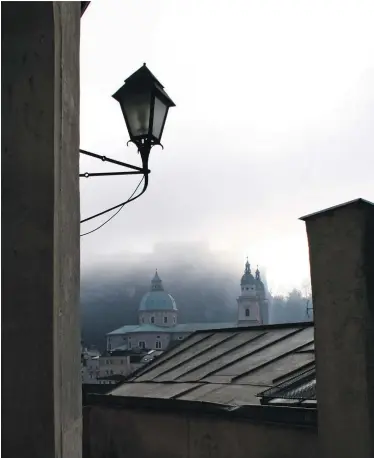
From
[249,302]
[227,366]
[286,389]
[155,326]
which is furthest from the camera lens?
[249,302]

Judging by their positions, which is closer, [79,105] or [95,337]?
[79,105]

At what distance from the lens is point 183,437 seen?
19.4 ft

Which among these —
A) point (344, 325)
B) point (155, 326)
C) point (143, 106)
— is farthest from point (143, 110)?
point (155, 326)

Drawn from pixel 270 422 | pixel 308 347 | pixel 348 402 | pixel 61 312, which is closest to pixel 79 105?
pixel 61 312

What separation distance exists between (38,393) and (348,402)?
7.11 feet

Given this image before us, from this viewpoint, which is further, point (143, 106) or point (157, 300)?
point (157, 300)

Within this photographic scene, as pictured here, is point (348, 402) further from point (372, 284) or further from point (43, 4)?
point (43, 4)

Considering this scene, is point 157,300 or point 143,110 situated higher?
point 157,300

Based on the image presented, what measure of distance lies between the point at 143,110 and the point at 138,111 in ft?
0.16

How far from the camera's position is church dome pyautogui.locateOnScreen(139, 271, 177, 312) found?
419 ft

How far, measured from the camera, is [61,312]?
2.91m

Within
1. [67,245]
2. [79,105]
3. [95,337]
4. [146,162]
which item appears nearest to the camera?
[67,245]

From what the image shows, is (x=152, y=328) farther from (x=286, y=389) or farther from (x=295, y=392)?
(x=295, y=392)

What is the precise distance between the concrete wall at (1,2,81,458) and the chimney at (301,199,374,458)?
5.86 feet
